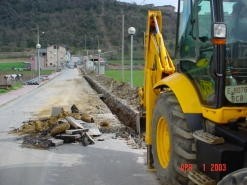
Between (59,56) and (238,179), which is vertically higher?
(59,56)

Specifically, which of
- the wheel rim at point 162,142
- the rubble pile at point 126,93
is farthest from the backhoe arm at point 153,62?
the rubble pile at point 126,93

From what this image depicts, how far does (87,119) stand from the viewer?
10.2 m

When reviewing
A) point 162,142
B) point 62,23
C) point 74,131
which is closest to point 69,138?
point 74,131

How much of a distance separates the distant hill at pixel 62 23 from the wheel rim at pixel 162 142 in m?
52.3

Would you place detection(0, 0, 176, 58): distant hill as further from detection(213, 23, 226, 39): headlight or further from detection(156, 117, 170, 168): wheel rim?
detection(213, 23, 226, 39): headlight

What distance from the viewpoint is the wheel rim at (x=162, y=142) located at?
16.2 ft

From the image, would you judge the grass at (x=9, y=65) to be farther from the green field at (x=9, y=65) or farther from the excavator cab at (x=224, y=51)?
the excavator cab at (x=224, y=51)

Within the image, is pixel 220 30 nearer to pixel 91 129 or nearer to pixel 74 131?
pixel 74 131

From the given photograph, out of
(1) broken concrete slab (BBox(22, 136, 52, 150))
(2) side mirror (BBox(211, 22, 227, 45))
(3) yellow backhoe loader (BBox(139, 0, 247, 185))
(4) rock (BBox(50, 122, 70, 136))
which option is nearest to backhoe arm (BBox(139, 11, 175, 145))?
(3) yellow backhoe loader (BBox(139, 0, 247, 185))

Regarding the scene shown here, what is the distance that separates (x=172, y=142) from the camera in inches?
166

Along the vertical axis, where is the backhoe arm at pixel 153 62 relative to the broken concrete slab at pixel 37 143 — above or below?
above

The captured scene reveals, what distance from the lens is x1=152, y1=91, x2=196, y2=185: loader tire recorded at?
398 centimetres

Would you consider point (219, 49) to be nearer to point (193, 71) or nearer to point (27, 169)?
point (193, 71)

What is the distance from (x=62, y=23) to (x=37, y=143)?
9833cm
